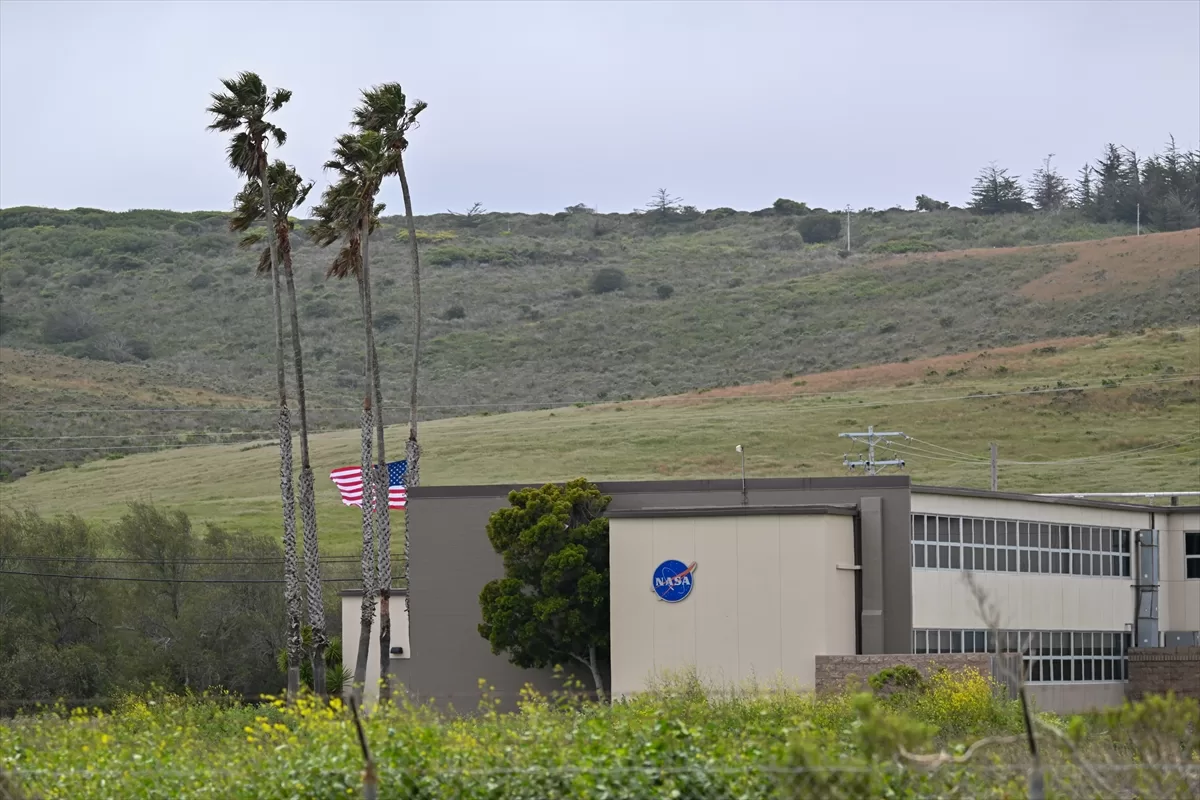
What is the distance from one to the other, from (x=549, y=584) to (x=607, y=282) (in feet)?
Answer: 386

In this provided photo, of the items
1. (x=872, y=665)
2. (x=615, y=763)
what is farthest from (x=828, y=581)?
(x=615, y=763)

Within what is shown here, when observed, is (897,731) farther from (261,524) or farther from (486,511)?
(261,524)

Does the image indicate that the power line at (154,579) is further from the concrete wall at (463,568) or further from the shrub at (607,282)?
the shrub at (607,282)

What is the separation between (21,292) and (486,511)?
436 feet

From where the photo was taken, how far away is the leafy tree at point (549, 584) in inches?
1526

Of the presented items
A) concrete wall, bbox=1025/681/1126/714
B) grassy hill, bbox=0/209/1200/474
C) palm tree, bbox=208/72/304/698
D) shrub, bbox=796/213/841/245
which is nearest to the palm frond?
palm tree, bbox=208/72/304/698

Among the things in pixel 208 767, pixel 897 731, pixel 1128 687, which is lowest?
pixel 1128 687

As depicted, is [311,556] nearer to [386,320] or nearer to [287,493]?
[287,493]

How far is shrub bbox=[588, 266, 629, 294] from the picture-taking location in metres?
155

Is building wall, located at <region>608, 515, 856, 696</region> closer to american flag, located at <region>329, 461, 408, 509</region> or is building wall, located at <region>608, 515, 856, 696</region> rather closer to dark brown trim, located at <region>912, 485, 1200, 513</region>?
dark brown trim, located at <region>912, 485, 1200, 513</region>

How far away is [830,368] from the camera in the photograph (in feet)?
356

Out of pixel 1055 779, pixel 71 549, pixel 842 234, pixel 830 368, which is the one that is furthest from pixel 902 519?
pixel 842 234

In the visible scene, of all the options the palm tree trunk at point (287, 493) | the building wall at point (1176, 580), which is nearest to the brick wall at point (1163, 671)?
the building wall at point (1176, 580)

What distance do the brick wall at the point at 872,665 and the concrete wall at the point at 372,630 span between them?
1336 centimetres
